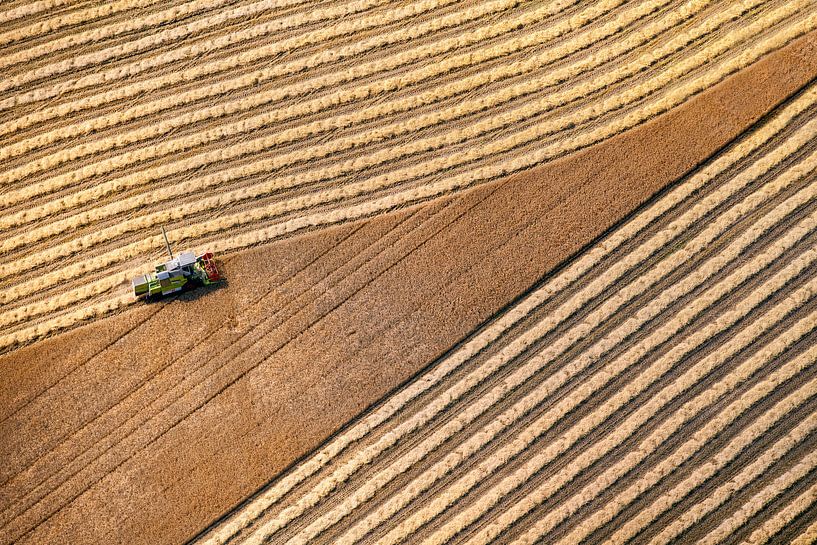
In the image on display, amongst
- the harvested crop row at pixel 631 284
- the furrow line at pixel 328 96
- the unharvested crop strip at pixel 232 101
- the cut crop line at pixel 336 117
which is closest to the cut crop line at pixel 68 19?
the unharvested crop strip at pixel 232 101

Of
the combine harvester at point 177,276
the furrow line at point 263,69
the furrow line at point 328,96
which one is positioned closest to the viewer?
the combine harvester at point 177,276

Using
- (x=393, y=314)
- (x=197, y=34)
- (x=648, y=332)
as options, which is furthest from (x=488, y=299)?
(x=197, y=34)

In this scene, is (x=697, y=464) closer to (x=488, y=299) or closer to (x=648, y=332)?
(x=648, y=332)

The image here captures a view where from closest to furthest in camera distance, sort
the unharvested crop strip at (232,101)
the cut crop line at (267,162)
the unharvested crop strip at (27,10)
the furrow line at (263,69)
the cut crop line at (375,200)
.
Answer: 1. the cut crop line at (375,200)
2. the cut crop line at (267,162)
3. the unharvested crop strip at (232,101)
4. the furrow line at (263,69)
5. the unharvested crop strip at (27,10)

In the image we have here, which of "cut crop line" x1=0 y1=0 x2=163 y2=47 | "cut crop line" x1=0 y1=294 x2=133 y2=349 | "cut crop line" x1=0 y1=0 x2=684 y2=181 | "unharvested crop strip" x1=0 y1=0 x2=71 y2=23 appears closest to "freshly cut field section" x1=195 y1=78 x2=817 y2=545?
"cut crop line" x1=0 y1=0 x2=684 y2=181

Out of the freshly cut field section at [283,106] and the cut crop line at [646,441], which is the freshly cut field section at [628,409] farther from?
the freshly cut field section at [283,106]

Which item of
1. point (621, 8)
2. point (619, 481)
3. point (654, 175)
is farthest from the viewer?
point (621, 8)

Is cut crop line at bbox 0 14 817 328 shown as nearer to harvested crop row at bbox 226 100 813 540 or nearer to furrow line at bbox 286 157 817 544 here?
harvested crop row at bbox 226 100 813 540
